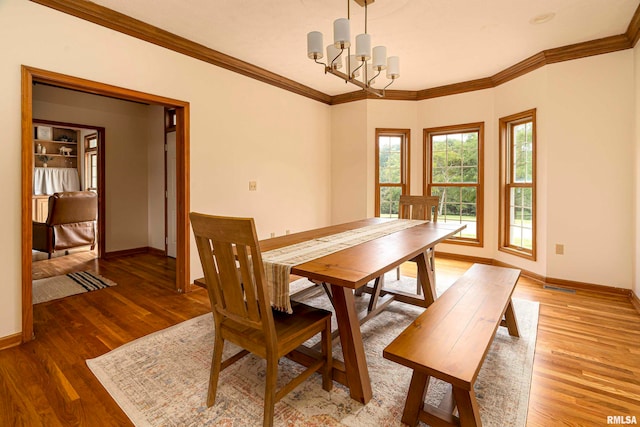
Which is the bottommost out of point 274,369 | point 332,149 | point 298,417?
point 298,417

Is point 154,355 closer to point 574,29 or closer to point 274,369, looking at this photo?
point 274,369

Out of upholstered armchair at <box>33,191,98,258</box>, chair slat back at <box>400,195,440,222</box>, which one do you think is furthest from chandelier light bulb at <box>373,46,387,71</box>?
upholstered armchair at <box>33,191,98,258</box>

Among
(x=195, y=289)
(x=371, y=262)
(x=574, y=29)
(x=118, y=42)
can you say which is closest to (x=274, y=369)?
(x=371, y=262)

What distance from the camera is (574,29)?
9.89ft

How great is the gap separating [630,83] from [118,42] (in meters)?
4.81

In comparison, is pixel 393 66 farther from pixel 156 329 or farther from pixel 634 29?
pixel 156 329

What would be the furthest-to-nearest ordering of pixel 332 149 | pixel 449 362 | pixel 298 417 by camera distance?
pixel 332 149 < pixel 298 417 < pixel 449 362

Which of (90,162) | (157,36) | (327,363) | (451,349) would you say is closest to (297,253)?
(327,363)

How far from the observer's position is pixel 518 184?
411 cm

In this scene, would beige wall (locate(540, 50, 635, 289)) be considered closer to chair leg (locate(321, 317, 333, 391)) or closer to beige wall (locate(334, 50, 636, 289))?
beige wall (locate(334, 50, 636, 289))

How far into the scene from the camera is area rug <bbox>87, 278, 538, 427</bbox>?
1560 millimetres

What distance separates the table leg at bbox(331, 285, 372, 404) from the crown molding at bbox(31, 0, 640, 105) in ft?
9.47

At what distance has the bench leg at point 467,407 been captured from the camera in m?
1.27

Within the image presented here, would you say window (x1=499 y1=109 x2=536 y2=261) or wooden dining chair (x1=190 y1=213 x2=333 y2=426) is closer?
wooden dining chair (x1=190 y1=213 x2=333 y2=426)
